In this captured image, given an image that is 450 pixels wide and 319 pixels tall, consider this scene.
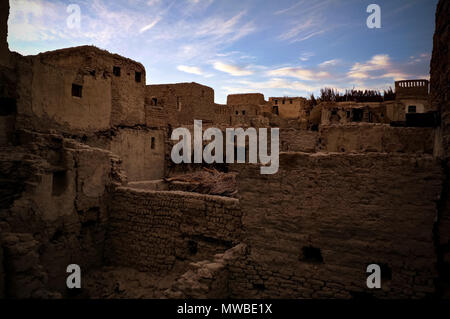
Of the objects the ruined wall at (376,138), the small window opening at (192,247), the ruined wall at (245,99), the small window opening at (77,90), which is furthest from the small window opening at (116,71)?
the ruined wall at (245,99)

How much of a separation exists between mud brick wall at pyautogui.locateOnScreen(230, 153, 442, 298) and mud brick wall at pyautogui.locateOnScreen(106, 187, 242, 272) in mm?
1322

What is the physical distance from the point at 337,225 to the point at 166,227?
4407mm

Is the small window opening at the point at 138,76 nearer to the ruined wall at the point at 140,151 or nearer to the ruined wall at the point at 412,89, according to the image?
the ruined wall at the point at 140,151

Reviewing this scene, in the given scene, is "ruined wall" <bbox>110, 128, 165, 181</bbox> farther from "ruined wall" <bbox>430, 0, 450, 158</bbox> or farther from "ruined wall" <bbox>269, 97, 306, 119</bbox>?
"ruined wall" <bbox>269, 97, 306, 119</bbox>

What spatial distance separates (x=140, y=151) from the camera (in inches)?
548

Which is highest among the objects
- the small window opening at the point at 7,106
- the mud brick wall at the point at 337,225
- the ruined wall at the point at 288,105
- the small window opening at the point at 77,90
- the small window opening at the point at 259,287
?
the ruined wall at the point at 288,105

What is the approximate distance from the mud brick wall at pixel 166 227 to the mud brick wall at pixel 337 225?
1.32m

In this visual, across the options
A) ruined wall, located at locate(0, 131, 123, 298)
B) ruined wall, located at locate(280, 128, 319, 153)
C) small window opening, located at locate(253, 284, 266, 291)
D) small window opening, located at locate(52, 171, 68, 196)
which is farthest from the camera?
ruined wall, located at locate(280, 128, 319, 153)

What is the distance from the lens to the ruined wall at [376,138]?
19.9 ft

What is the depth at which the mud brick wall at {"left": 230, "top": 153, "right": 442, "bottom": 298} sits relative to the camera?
4102 millimetres

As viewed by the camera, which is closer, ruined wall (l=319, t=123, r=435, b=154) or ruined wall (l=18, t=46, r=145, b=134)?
ruined wall (l=319, t=123, r=435, b=154)

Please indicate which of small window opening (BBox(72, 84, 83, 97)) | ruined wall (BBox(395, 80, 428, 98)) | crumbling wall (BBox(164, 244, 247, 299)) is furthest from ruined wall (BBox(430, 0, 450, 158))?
ruined wall (BBox(395, 80, 428, 98))

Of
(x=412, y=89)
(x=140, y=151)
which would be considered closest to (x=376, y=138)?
(x=140, y=151)

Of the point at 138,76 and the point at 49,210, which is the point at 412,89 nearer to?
the point at 138,76
